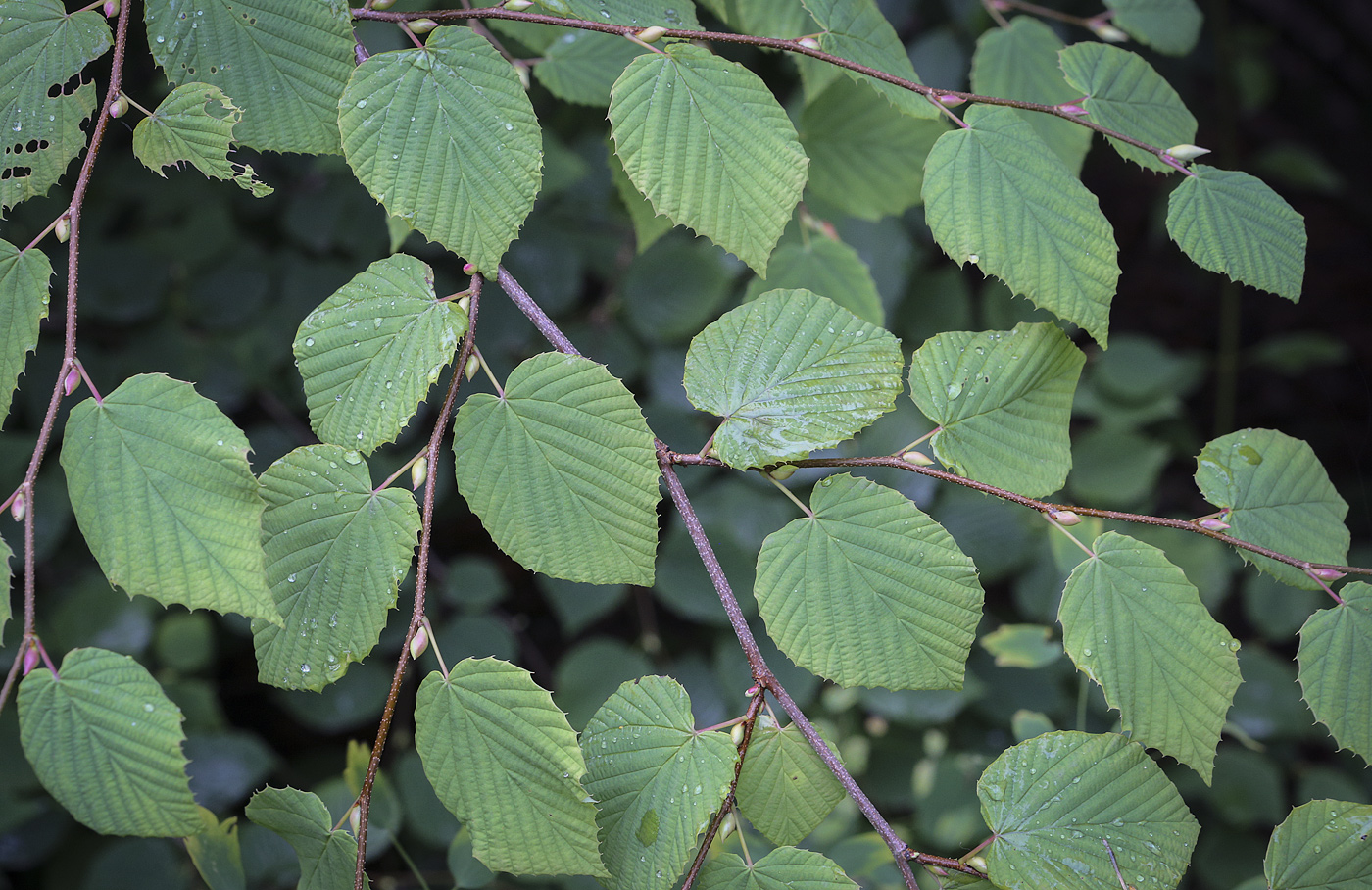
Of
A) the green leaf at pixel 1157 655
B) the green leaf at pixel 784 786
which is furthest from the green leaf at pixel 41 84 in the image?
the green leaf at pixel 1157 655

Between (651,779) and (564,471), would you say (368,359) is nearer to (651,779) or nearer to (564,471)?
(564,471)

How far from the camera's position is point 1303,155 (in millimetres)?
1989

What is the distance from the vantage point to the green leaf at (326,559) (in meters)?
0.58

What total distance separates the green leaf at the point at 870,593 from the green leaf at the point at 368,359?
0.28 metres

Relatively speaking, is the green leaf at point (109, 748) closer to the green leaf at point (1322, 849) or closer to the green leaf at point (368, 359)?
the green leaf at point (368, 359)

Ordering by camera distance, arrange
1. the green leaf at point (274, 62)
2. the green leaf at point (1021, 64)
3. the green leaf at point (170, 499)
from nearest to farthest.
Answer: the green leaf at point (170, 499)
the green leaf at point (274, 62)
the green leaf at point (1021, 64)

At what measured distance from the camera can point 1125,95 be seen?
2.35 ft

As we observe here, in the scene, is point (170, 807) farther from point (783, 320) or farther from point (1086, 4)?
point (1086, 4)

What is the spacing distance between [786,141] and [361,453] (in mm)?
400

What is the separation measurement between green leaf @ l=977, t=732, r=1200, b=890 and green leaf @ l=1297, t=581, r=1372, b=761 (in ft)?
0.43

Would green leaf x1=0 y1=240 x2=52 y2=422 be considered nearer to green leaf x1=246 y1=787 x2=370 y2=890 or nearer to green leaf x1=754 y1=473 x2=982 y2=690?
green leaf x1=246 y1=787 x2=370 y2=890

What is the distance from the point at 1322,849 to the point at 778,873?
43cm

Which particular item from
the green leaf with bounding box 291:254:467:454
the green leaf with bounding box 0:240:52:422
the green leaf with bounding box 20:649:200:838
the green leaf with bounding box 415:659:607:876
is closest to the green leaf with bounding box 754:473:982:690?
the green leaf with bounding box 415:659:607:876

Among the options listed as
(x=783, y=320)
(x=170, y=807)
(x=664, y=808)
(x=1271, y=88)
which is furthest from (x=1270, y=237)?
(x=1271, y=88)
